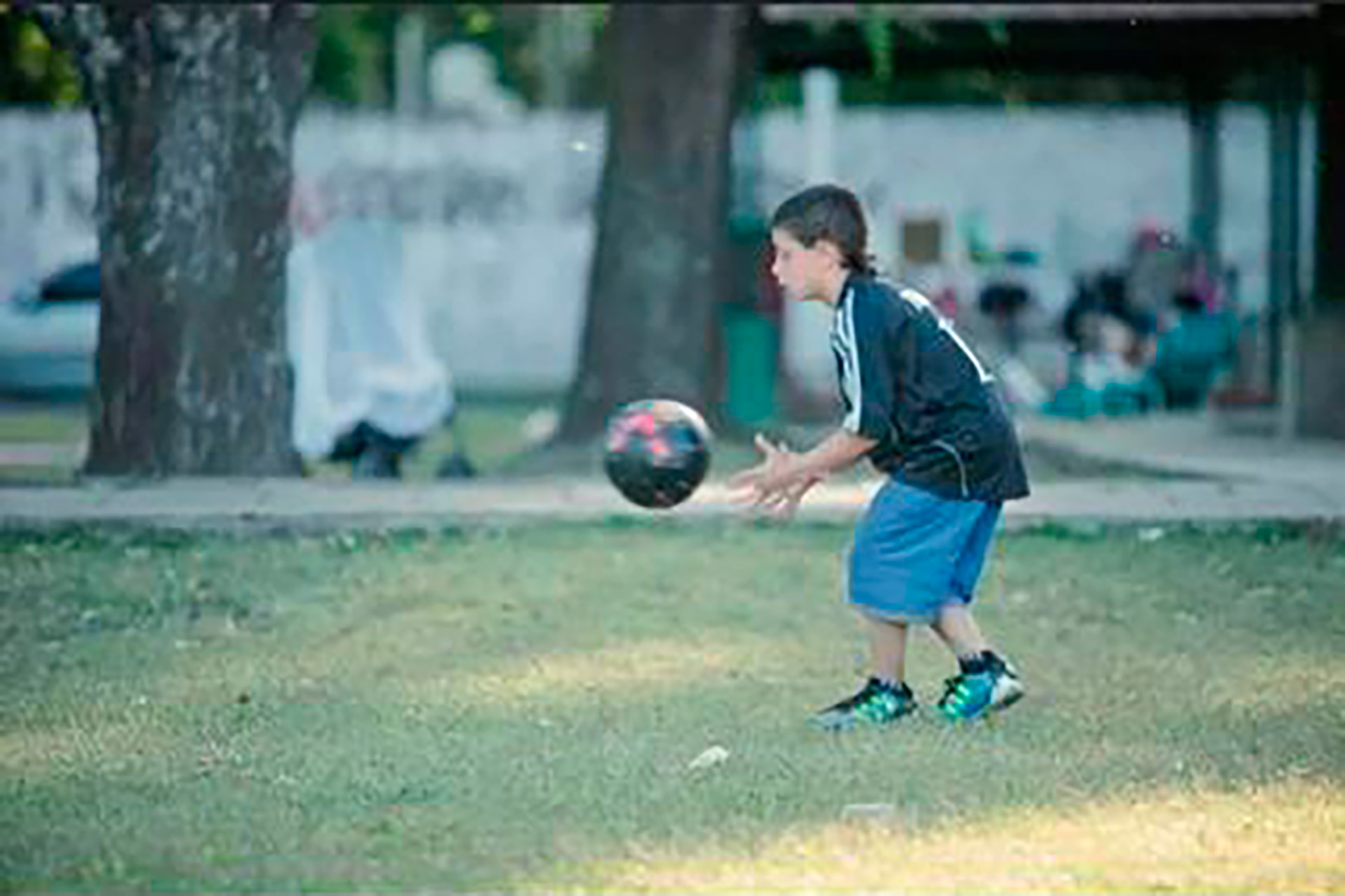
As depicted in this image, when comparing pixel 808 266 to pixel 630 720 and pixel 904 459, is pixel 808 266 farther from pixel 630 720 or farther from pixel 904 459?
pixel 630 720

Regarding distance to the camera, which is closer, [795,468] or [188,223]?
[795,468]

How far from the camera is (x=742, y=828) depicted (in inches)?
245

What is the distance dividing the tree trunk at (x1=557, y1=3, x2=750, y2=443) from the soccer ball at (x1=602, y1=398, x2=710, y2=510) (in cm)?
778

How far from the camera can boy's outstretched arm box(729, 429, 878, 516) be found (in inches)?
298

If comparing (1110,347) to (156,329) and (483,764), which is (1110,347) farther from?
(483,764)

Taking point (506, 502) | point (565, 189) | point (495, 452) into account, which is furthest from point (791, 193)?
point (565, 189)

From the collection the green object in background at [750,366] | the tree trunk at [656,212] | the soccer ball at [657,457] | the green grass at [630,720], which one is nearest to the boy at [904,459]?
the green grass at [630,720]

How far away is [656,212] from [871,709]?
9449 mm

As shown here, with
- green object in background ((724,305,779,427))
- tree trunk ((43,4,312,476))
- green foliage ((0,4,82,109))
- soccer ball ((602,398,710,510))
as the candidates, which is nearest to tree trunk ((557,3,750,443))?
tree trunk ((43,4,312,476))

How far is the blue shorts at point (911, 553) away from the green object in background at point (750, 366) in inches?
516

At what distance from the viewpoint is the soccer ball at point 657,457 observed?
8.86 meters

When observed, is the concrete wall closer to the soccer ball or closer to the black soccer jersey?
the soccer ball

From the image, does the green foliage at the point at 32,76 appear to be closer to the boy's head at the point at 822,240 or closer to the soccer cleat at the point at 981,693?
the boy's head at the point at 822,240

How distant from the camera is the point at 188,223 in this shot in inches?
550
